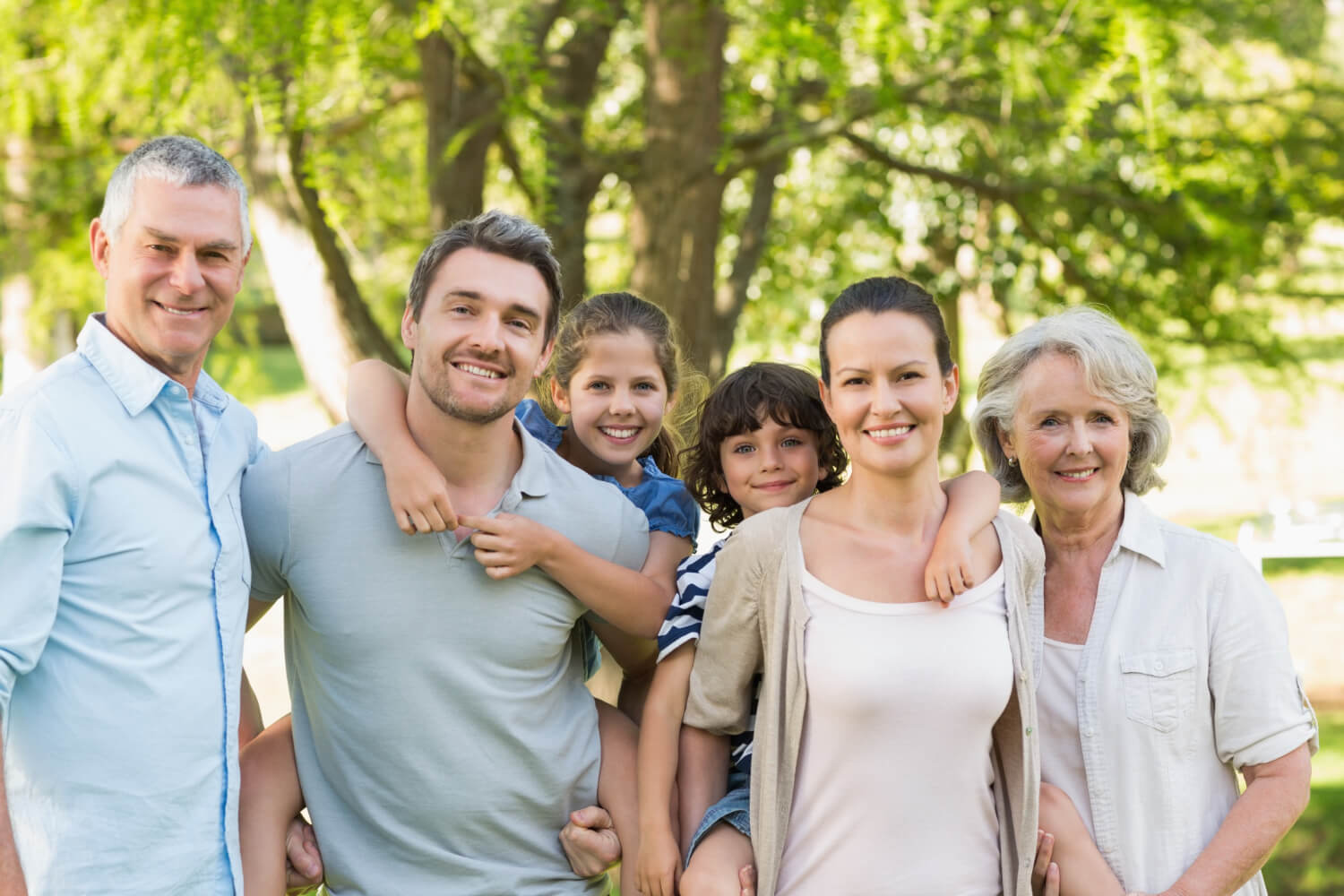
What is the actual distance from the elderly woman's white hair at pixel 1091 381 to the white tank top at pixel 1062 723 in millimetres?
429

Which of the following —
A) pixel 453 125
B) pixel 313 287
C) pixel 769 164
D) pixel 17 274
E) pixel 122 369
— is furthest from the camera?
pixel 17 274

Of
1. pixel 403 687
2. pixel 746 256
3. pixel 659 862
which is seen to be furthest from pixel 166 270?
pixel 746 256

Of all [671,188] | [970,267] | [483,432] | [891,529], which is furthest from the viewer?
[970,267]

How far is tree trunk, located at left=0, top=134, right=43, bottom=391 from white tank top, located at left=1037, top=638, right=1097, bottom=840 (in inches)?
269

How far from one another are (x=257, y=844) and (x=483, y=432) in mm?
882

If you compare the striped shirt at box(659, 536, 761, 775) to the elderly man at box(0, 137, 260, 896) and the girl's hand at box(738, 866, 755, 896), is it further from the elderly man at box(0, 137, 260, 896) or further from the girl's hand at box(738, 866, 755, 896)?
the elderly man at box(0, 137, 260, 896)

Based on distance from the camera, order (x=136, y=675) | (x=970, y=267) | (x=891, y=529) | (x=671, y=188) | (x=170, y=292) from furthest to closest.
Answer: (x=970, y=267) < (x=671, y=188) < (x=891, y=529) < (x=170, y=292) < (x=136, y=675)

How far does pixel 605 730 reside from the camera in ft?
8.84

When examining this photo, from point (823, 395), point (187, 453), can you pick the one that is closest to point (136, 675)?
point (187, 453)

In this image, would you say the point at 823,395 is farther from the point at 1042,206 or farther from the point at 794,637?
the point at 1042,206

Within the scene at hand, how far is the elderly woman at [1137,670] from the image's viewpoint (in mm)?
2393

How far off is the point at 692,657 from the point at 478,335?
2.43ft

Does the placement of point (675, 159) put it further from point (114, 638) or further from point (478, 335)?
point (114, 638)

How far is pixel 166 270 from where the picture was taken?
2193 mm
